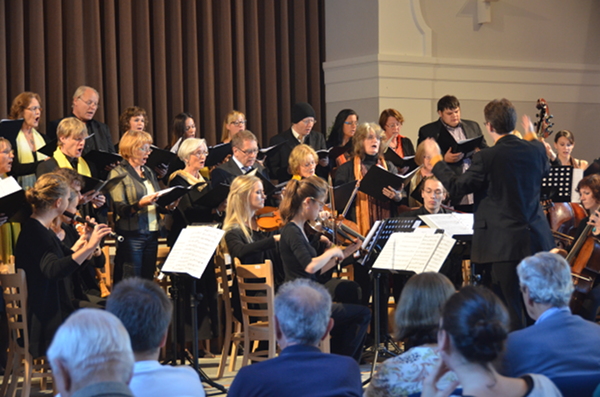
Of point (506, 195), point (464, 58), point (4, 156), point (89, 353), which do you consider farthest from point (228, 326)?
point (464, 58)

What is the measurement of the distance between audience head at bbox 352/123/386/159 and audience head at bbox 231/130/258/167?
84 centimetres

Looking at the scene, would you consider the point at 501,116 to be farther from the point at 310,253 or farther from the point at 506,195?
the point at 310,253

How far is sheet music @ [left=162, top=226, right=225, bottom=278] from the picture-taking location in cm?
438

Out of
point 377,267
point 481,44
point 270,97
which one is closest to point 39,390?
point 377,267

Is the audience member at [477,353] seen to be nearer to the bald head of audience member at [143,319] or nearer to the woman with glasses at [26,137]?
the bald head of audience member at [143,319]

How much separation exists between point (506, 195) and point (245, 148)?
2.24 m

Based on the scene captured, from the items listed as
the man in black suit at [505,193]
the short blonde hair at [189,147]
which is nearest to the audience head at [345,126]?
the short blonde hair at [189,147]

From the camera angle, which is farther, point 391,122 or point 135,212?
point 391,122

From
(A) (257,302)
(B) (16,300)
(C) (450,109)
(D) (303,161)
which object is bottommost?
(A) (257,302)

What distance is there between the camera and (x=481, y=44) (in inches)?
357

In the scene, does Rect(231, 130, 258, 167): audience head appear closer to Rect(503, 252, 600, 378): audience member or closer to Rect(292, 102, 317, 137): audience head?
Rect(292, 102, 317, 137): audience head

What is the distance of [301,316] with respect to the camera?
8.04ft

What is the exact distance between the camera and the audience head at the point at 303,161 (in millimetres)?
6164

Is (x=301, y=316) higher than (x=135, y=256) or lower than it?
higher
